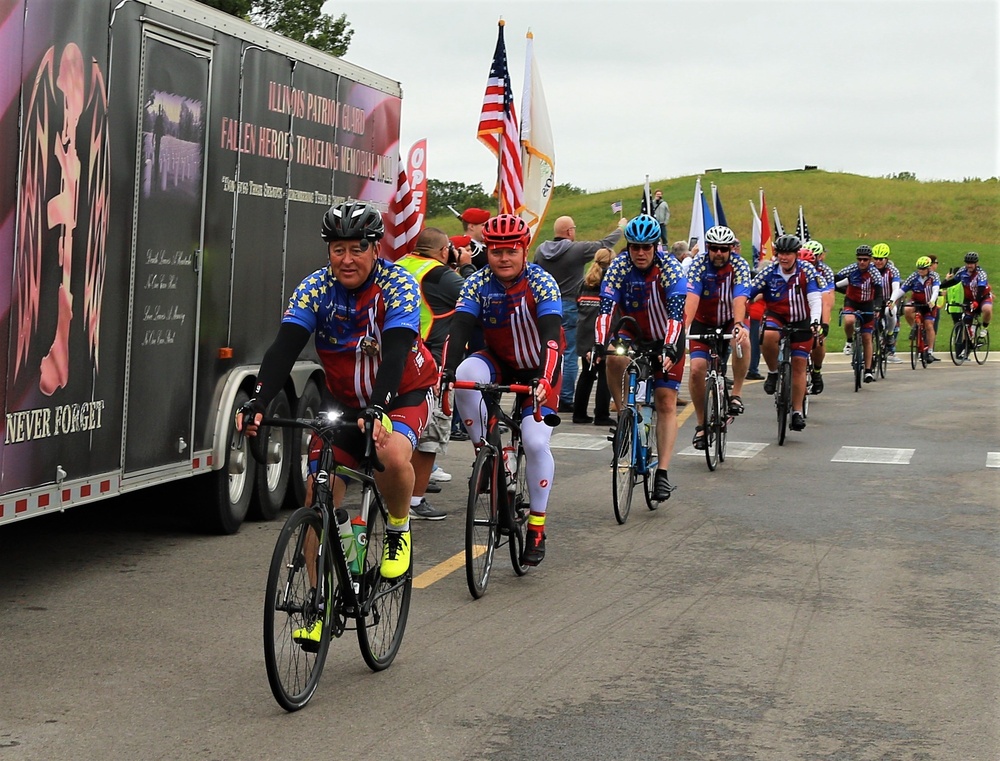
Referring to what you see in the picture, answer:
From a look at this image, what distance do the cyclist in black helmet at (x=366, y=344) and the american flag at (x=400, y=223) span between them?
6438 millimetres

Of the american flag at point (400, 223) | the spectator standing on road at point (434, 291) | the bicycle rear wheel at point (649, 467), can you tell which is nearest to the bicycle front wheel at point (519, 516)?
the spectator standing on road at point (434, 291)

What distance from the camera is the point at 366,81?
12.2 metres

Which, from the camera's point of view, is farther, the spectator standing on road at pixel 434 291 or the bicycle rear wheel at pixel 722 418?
the bicycle rear wheel at pixel 722 418

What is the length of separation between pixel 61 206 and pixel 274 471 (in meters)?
3.66

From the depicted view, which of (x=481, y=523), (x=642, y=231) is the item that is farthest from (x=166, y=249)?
(x=642, y=231)

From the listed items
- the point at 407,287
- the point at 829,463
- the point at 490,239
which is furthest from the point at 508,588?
the point at 829,463

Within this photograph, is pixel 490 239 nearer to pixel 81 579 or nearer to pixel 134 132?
pixel 134 132

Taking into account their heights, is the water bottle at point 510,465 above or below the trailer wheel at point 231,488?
above

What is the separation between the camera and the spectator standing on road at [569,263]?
682 inches

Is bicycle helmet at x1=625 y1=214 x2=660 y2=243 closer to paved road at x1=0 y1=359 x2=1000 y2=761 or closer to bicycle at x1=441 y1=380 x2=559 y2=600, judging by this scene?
paved road at x1=0 y1=359 x2=1000 y2=761

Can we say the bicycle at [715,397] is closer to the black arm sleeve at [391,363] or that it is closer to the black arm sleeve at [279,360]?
the black arm sleeve at [391,363]

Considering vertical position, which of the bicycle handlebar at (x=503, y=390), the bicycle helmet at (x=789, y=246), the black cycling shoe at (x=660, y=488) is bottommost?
the black cycling shoe at (x=660, y=488)

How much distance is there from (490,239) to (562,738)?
362 cm

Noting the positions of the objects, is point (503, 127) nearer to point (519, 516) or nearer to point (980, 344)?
point (519, 516)
